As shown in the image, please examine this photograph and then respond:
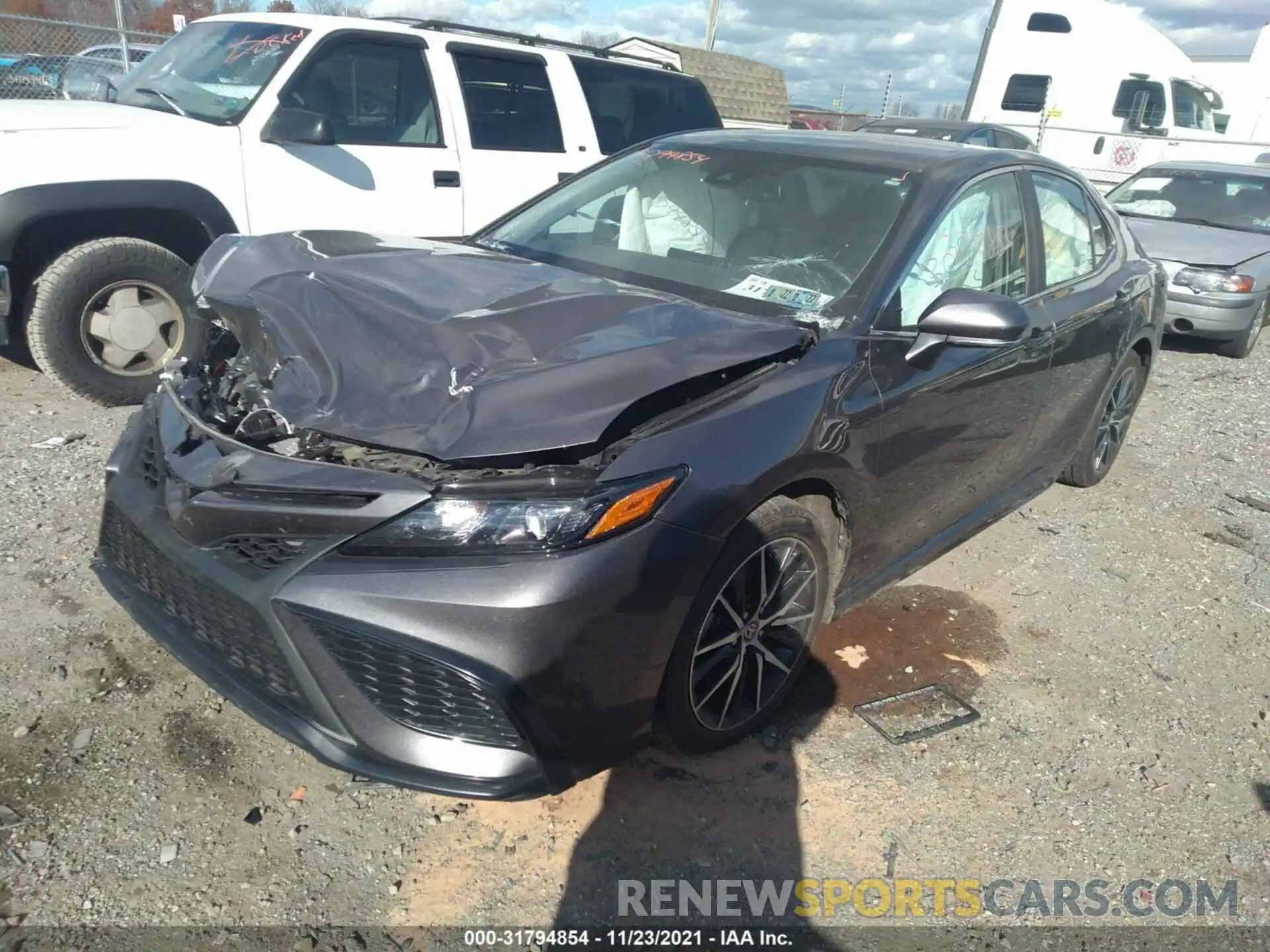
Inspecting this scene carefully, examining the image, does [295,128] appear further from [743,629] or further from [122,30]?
[122,30]

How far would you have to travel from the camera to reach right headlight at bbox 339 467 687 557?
6.73 ft

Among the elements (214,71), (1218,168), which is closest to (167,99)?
(214,71)

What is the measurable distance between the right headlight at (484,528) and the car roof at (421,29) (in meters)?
4.38

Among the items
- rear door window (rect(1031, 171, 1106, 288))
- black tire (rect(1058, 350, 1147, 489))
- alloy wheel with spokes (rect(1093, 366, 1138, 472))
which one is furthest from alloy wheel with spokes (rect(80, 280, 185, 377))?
alloy wheel with spokes (rect(1093, 366, 1138, 472))

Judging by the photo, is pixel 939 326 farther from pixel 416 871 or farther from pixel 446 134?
pixel 446 134

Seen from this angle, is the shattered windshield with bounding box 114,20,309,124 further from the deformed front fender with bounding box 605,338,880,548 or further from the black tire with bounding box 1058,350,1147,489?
the black tire with bounding box 1058,350,1147,489

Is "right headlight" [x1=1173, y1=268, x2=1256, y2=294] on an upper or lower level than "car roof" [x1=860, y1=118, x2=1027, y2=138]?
lower

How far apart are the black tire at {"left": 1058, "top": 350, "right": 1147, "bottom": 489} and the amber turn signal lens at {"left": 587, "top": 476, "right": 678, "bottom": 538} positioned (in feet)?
10.2

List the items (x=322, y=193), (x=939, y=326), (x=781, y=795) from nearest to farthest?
1. (x=781, y=795)
2. (x=939, y=326)
3. (x=322, y=193)

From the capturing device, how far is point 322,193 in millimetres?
5258

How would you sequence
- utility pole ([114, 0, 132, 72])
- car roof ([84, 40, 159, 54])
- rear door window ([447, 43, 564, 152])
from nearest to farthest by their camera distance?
1. rear door window ([447, 43, 564, 152])
2. utility pole ([114, 0, 132, 72])
3. car roof ([84, 40, 159, 54])

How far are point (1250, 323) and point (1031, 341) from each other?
19.8 ft

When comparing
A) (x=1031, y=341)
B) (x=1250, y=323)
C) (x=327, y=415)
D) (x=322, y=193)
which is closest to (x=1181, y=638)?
(x=1031, y=341)

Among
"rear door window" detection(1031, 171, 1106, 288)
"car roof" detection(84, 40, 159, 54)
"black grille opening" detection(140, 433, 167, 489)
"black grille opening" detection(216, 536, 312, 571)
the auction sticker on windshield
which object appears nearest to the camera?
"black grille opening" detection(216, 536, 312, 571)
